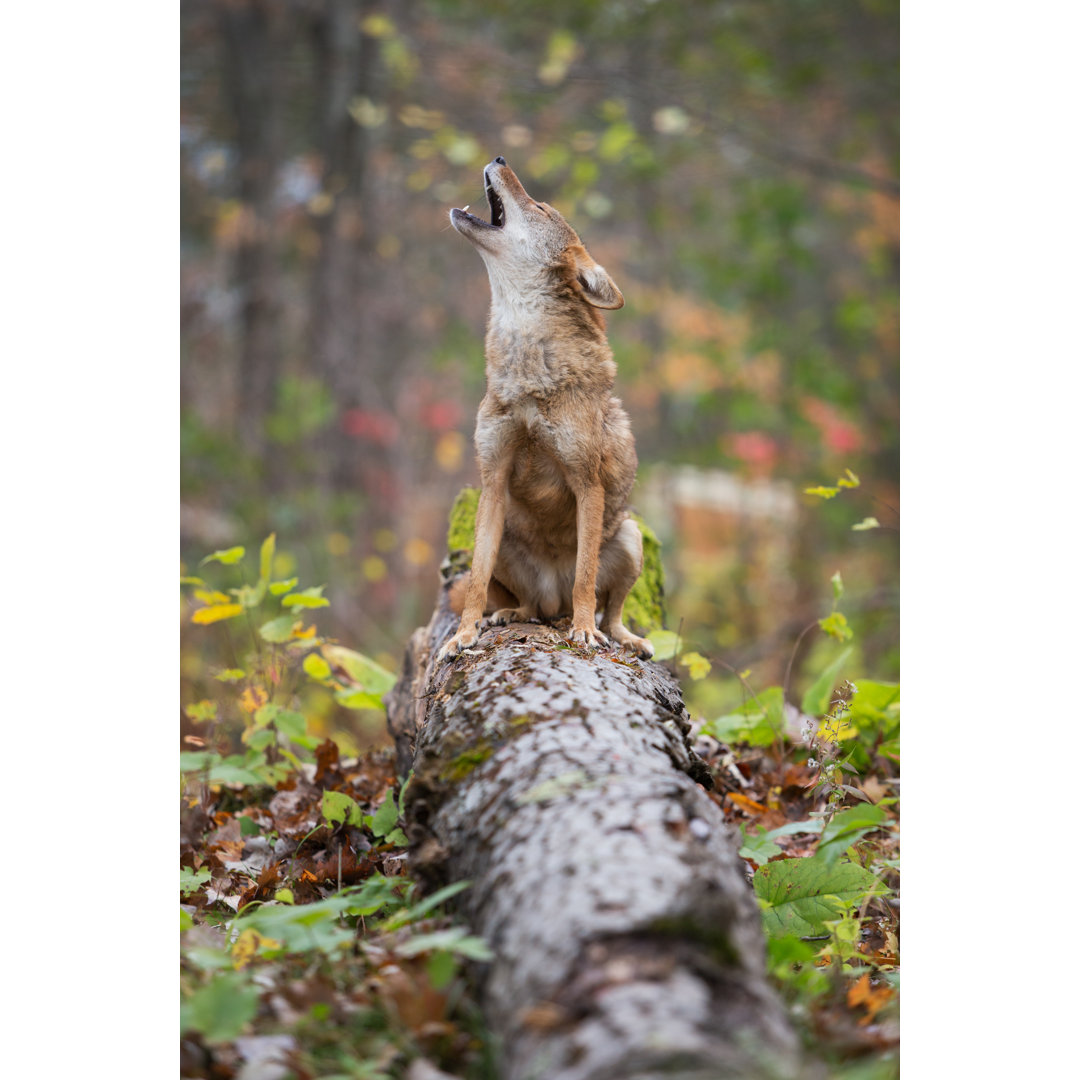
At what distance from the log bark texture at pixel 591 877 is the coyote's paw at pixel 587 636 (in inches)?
23.7

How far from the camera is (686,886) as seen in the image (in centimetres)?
188

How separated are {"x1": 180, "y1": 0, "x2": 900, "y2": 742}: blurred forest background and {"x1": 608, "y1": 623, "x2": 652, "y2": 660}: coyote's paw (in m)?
5.08

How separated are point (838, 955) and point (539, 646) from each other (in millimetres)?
1270

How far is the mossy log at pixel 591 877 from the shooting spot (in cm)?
165

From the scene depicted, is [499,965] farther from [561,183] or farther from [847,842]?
[561,183]

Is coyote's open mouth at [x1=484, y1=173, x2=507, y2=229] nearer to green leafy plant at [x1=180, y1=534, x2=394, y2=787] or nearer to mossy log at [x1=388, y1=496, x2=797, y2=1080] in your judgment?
green leafy plant at [x1=180, y1=534, x2=394, y2=787]

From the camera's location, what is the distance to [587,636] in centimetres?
376

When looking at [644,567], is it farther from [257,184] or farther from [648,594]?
[257,184]

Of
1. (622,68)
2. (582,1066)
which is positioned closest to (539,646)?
(582,1066)

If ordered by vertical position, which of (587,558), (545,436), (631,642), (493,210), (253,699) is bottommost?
(253,699)

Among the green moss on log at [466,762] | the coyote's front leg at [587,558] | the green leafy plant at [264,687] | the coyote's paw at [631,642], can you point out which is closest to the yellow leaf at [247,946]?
the green moss on log at [466,762]

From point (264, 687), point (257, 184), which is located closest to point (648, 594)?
point (264, 687)

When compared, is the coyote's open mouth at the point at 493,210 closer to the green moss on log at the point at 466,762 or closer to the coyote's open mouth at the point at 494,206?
the coyote's open mouth at the point at 494,206

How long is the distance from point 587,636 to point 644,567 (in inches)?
60.7
